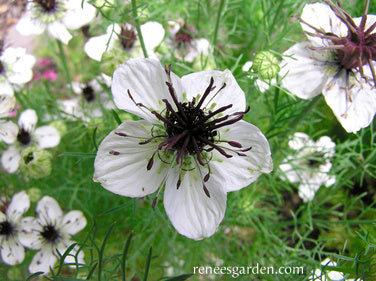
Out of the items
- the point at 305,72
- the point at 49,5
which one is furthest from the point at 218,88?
the point at 49,5

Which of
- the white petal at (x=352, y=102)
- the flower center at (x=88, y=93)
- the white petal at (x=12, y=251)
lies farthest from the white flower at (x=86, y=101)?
the white petal at (x=352, y=102)

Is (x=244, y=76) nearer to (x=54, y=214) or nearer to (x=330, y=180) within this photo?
(x=330, y=180)

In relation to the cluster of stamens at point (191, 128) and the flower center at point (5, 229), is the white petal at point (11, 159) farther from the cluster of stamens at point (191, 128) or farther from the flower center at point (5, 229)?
the cluster of stamens at point (191, 128)

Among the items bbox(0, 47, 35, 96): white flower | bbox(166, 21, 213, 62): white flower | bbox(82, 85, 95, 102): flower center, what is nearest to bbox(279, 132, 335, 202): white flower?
bbox(166, 21, 213, 62): white flower

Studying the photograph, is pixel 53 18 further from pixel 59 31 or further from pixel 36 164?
pixel 36 164

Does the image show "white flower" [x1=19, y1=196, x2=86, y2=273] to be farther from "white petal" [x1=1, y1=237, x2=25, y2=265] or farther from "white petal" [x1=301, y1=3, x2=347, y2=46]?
"white petal" [x1=301, y1=3, x2=347, y2=46]
